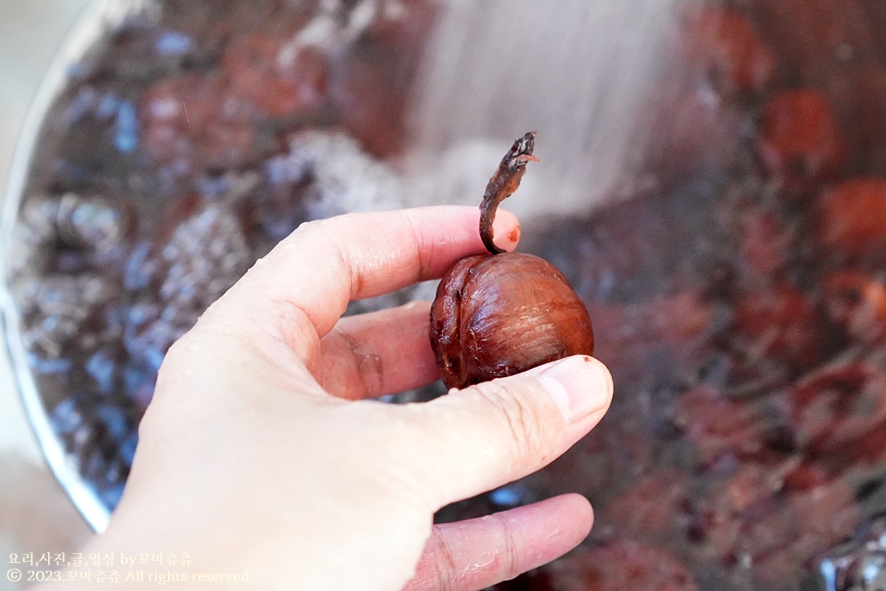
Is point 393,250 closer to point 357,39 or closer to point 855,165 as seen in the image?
point 357,39

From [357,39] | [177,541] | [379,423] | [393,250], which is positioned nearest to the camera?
[177,541]

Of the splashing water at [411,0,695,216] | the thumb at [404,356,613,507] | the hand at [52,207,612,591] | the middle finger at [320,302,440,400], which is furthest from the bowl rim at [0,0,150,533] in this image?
the thumb at [404,356,613,507]

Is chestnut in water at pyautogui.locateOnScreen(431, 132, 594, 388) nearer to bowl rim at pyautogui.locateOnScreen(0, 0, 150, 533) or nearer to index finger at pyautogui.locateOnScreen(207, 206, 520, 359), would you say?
index finger at pyautogui.locateOnScreen(207, 206, 520, 359)

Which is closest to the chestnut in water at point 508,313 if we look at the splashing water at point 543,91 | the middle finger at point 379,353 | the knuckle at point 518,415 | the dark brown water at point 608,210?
the knuckle at point 518,415

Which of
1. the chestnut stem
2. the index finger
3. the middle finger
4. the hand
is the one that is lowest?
the middle finger

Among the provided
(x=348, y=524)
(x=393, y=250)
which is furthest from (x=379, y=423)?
(x=393, y=250)

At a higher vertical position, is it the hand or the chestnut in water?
the chestnut in water

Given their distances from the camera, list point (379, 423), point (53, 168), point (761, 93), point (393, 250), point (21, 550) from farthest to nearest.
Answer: point (761, 93) → point (53, 168) → point (21, 550) → point (393, 250) → point (379, 423)

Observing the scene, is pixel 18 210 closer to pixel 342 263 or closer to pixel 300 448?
pixel 342 263
